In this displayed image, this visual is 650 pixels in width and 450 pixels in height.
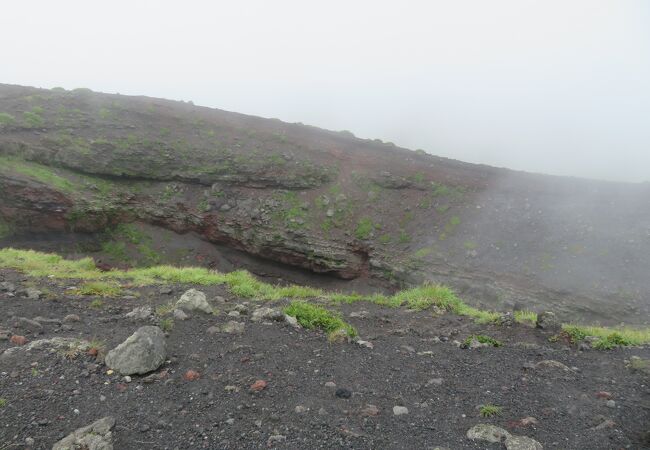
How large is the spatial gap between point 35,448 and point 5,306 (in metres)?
4.78

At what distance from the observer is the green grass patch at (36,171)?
1730cm

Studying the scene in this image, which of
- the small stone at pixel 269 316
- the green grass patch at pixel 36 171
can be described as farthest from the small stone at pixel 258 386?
the green grass patch at pixel 36 171

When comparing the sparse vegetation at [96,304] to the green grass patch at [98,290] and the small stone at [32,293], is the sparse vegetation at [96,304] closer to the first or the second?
the green grass patch at [98,290]

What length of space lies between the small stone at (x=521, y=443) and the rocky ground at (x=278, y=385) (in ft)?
0.05

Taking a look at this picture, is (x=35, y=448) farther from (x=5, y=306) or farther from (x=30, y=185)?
(x=30, y=185)

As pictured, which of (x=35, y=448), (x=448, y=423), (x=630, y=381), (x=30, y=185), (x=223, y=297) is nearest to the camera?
(x=35, y=448)

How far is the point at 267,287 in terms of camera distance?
11.8 m

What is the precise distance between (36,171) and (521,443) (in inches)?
773

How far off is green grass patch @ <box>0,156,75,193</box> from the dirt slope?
0.08m

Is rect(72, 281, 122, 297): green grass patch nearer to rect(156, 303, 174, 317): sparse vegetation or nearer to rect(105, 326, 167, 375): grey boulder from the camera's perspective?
rect(156, 303, 174, 317): sparse vegetation

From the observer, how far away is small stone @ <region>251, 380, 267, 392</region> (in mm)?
5492

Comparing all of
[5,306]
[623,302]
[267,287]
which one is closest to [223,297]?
[267,287]

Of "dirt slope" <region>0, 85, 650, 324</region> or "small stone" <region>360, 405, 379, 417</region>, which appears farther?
"dirt slope" <region>0, 85, 650, 324</region>

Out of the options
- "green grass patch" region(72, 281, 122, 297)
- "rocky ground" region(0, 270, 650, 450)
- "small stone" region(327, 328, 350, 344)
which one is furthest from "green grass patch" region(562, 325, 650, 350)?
"green grass patch" region(72, 281, 122, 297)
